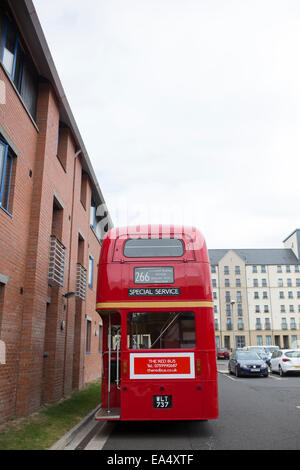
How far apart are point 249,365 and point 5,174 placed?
17708 millimetres

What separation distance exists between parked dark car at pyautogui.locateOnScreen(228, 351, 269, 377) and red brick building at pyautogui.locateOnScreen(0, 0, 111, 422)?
11535 millimetres

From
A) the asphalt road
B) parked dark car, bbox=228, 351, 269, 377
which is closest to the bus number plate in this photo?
the asphalt road

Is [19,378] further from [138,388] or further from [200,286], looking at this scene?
[200,286]

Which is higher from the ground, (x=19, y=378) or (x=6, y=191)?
(x=6, y=191)

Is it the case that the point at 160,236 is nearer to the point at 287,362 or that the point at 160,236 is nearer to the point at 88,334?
the point at 88,334

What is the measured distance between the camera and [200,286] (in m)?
7.89

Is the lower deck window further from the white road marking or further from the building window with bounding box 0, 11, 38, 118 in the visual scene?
the building window with bounding box 0, 11, 38, 118

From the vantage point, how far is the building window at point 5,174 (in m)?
8.72

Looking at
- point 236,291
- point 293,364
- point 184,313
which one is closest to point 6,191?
point 184,313

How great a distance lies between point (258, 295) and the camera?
294 ft

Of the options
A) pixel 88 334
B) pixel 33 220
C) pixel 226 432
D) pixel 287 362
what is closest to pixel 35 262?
A: pixel 33 220

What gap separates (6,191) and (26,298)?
2542 mm

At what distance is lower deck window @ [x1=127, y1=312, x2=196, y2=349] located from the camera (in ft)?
25.7

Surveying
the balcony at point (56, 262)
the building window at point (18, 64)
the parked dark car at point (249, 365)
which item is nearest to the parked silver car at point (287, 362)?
the parked dark car at point (249, 365)
